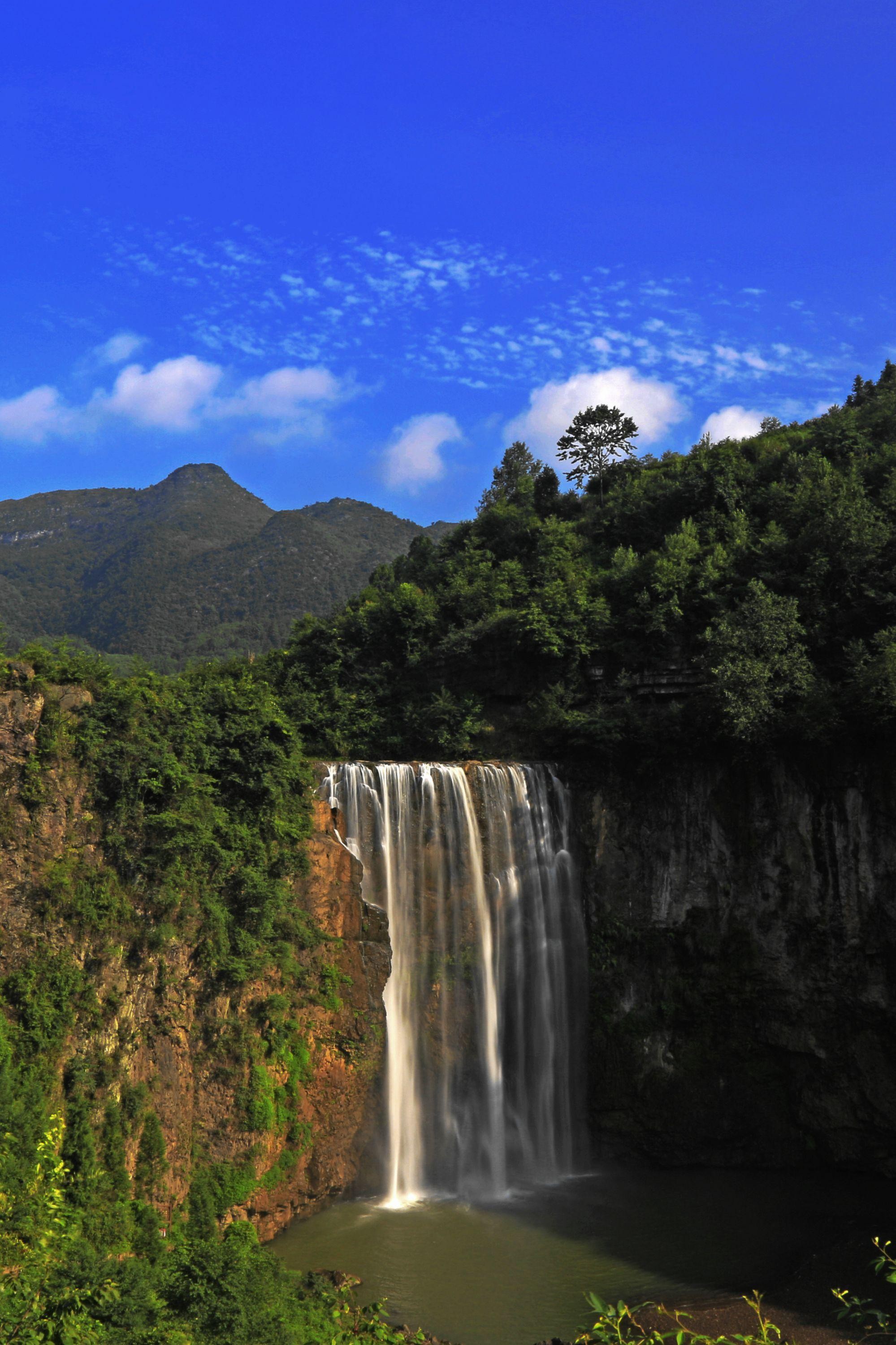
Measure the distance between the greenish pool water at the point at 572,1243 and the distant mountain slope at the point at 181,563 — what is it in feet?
130

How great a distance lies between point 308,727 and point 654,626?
27.8 feet

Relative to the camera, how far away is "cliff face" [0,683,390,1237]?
1278 centimetres

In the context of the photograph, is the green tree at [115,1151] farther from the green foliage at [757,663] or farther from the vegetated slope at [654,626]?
the green foliage at [757,663]

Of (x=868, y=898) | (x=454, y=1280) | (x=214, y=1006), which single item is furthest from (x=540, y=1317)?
(x=868, y=898)

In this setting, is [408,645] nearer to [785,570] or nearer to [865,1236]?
[785,570]

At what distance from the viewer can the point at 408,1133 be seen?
55.6 ft

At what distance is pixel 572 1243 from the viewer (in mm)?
14734

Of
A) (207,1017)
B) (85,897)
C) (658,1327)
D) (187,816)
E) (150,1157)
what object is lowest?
(658,1327)

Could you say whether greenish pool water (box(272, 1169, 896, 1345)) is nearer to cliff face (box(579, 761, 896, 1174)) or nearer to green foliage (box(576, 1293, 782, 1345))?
green foliage (box(576, 1293, 782, 1345))

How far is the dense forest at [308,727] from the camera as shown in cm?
1098

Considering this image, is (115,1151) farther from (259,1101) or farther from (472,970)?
(472,970)

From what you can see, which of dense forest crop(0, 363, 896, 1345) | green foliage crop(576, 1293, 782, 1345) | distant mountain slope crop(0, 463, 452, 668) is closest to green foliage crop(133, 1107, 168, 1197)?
dense forest crop(0, 363, 896, 1345)

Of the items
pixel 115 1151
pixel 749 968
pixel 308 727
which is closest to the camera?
pixel 115 1151

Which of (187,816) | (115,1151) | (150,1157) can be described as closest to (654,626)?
(187,816)
